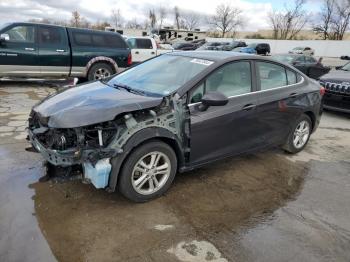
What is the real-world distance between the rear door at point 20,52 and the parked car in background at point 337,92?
767 cm

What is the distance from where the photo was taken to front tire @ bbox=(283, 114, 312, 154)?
5.67 metres

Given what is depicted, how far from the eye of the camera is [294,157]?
578 cm

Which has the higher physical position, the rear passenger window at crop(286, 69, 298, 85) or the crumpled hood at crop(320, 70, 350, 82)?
the rear passenger window at crop(286, 69, 298, 85)

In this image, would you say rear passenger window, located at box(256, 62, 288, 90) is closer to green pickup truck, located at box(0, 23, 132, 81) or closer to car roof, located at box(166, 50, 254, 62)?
car roof, located at box(166, 50, 254, 62)

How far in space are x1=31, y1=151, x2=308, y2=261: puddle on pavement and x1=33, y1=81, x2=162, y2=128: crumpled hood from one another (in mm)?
883

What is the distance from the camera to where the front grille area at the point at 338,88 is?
834 centimetres

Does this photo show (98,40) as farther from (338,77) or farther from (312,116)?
(312,116)

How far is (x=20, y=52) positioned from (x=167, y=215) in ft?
26.4

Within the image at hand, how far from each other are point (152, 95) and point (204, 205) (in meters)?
1.34

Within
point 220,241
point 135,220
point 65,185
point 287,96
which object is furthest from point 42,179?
point 287,96

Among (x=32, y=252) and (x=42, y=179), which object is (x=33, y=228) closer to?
(x=32, y=252)

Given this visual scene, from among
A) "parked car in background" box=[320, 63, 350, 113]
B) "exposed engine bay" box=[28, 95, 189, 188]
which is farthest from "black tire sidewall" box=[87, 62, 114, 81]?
"exposed engine bay" box=[28, 95, 189, 188]

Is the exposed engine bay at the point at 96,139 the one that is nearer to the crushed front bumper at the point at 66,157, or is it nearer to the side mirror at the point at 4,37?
the crushed front bumper at the point at 66,157

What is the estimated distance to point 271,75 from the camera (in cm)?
519
